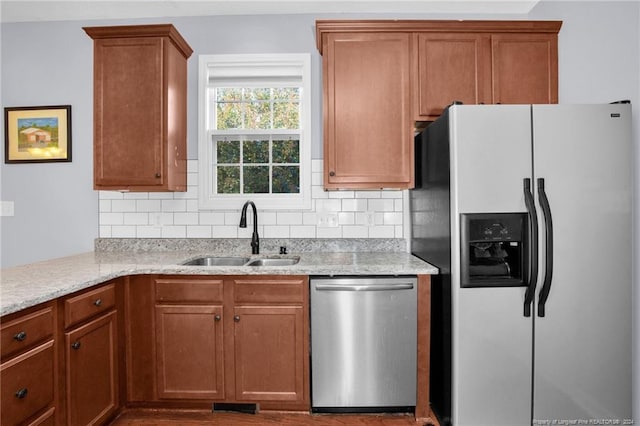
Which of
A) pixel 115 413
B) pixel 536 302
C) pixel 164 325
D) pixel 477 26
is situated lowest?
pixel 115 413

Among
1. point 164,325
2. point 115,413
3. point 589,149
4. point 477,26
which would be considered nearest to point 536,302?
point 589,149

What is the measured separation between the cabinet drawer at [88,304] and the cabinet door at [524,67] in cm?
265

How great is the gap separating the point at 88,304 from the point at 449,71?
2.53 meters

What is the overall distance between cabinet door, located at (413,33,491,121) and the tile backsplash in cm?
75

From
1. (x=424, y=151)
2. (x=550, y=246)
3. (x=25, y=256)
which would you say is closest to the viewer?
(x=550, y=246)

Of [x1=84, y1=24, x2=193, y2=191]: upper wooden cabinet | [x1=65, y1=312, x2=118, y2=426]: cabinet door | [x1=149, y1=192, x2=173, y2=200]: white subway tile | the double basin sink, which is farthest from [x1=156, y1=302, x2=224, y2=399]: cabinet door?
[x1=149, y1=192, x2=173, y2=200]: white subway tile

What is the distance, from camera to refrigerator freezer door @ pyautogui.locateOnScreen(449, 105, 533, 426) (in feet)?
6.10

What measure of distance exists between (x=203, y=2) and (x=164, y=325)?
2.35 metres

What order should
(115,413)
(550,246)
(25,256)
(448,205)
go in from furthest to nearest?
(25,256)
(115,413)
(448,205)
(550,246)

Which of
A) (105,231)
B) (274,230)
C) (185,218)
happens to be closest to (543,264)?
(274,230)

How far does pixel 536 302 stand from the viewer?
1.85m

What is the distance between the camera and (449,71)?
8.00ft

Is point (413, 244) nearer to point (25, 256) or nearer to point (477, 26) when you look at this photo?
point (477, 26)

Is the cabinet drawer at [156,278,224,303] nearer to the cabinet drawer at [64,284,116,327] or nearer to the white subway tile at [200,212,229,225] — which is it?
the cabinet drawer at [64,284,116,327]
